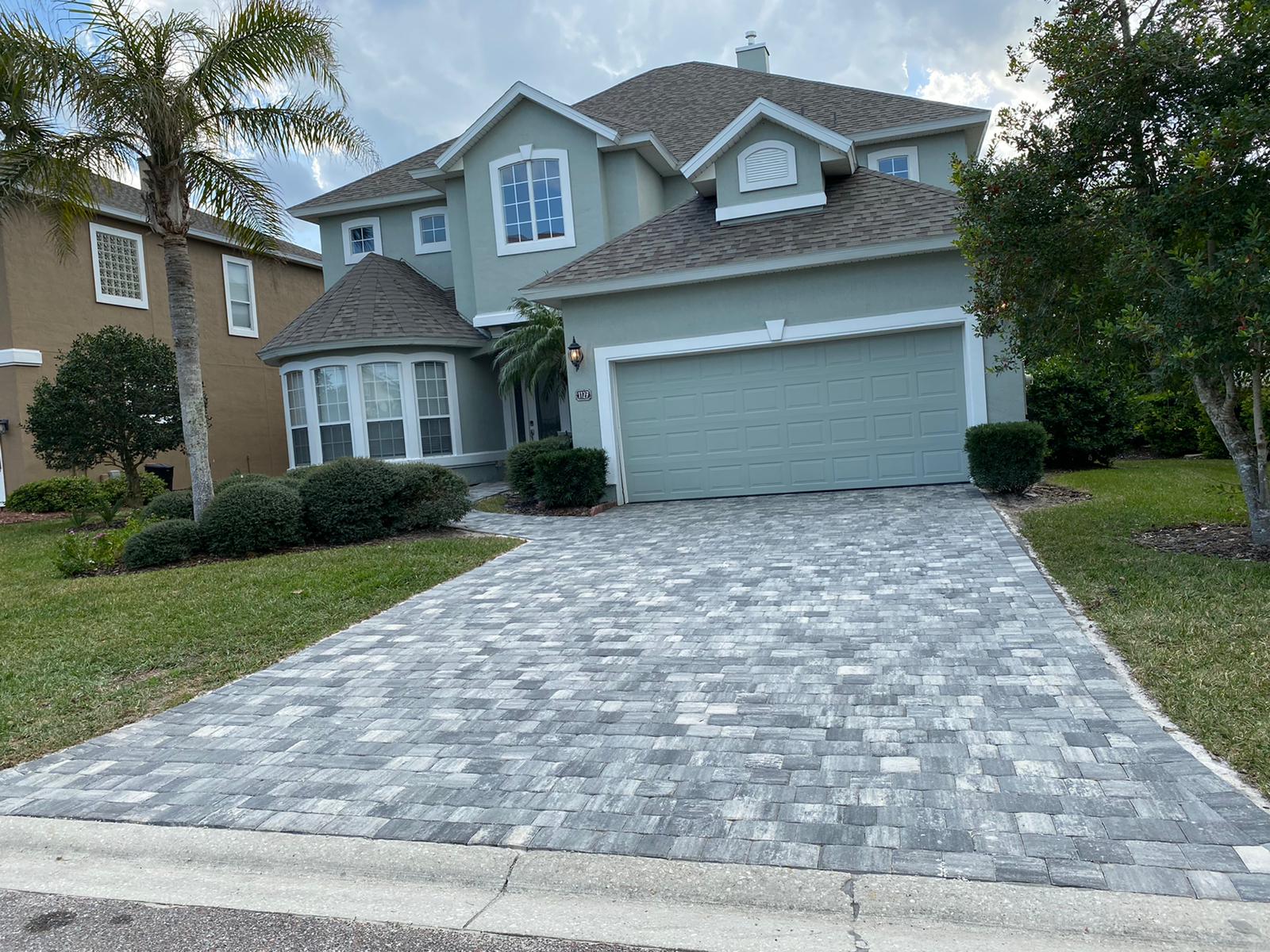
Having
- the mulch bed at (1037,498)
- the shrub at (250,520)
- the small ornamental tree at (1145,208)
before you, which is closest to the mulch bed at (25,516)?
the shrub at (250,520)

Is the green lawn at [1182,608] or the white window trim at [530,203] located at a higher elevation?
the white window trim at [530,203]

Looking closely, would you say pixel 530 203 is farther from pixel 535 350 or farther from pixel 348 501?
pixel 348 501

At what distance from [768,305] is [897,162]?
6.78 meters

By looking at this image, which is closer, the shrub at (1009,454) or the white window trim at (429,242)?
the shrub at (1009,454)

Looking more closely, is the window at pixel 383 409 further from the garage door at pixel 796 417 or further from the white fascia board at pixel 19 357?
the white fascia board at pixel 19 357

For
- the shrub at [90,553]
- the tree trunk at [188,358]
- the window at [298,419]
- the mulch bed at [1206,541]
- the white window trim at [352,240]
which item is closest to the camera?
the mulch bed at [1206,541]

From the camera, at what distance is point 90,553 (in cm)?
1079

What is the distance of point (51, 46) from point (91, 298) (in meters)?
11.0

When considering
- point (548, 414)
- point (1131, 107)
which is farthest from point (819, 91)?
point (1131, 107)

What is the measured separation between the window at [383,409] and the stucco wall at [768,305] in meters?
4.68

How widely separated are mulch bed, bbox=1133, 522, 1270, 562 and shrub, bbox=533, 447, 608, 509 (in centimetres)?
723

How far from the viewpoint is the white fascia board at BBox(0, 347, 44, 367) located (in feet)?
58.8

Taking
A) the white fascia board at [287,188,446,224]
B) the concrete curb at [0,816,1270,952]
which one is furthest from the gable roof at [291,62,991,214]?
the concrete curb at [0,816,1270,952]

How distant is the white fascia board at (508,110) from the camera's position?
55.9ft
